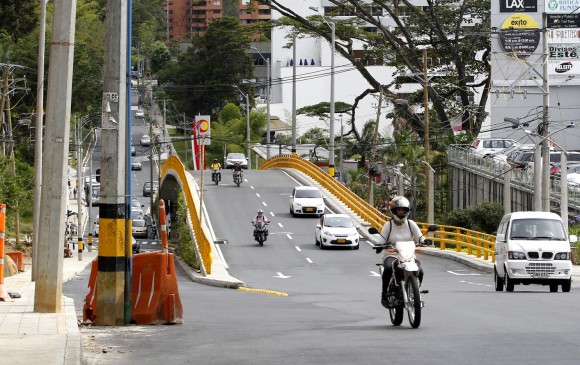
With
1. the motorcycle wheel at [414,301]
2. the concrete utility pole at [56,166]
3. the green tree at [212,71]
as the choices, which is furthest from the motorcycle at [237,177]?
the motorcycle wheel at [414,301]

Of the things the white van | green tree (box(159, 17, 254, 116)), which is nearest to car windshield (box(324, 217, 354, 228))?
the white van

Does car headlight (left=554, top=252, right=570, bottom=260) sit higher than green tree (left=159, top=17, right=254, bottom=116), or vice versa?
green tree (left=159, top=17, right=254, bottom=116)

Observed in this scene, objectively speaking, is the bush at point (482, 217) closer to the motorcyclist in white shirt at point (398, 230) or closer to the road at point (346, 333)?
the road at point (346, 333)

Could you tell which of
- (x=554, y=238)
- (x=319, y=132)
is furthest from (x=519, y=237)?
(x=319, y=132)

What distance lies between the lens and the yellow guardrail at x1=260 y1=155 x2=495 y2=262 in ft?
153

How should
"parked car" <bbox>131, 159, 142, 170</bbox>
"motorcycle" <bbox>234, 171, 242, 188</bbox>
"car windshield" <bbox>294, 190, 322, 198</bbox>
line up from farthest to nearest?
"parked car" <bbox>131, 159, 142, 170</bbox> < "motorcycle" <bbox>234, 171, 242, 188</bbox> < "car windshield" <bbox>294, 190, 322, 198</bbox>

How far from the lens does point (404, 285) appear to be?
15797mm

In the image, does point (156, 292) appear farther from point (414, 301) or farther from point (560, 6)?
point (560, 6)

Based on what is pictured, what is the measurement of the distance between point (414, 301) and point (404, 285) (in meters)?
0.38

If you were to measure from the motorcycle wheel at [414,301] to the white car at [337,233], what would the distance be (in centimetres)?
3646

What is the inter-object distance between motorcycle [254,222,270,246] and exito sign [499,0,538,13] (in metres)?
25.0

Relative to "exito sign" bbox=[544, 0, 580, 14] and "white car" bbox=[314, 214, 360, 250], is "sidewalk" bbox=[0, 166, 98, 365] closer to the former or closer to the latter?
"white car" bbox=[314, 214, 360, 250]

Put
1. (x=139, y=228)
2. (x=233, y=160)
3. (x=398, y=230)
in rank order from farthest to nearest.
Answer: (x=233, y=160) → (x=139, y=228) → (x=398, y=230)

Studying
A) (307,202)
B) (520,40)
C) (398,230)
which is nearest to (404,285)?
(398,230)
